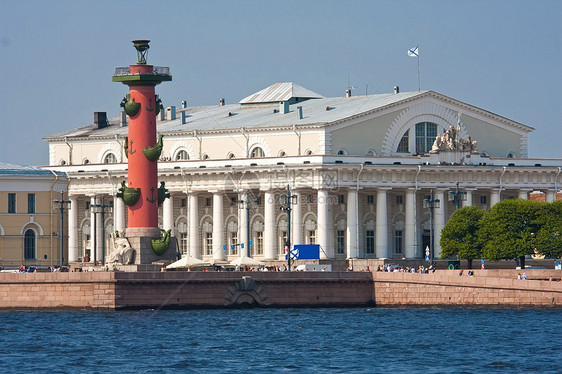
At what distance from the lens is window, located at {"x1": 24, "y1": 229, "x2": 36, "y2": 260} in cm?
12350

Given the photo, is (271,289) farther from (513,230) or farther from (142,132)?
(513,230)

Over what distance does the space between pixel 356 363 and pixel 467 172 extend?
1915 inches

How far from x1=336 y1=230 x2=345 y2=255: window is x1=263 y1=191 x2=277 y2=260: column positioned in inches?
152

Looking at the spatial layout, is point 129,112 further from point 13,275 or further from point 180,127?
point 180,127

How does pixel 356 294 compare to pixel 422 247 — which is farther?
pixel 422 247

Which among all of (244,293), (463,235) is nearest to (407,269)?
(463,235)

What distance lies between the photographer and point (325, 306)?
9969cm

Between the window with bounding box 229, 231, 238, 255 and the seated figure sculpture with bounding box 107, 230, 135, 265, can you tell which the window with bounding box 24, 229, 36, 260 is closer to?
the window with bounding box 229, 231, 238, 255

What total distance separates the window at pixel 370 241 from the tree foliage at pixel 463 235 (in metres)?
8.91

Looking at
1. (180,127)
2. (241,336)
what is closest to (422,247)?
(180,127)

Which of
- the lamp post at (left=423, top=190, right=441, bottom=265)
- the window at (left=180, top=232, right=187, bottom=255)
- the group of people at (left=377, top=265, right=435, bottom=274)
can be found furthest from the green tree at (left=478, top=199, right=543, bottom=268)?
the window at (left=180, top=232, right=187, bottom=255)

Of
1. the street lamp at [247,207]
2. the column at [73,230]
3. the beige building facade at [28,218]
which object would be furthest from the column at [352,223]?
the column at [73,230]

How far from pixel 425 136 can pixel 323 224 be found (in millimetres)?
10984

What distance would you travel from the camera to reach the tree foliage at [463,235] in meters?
113
